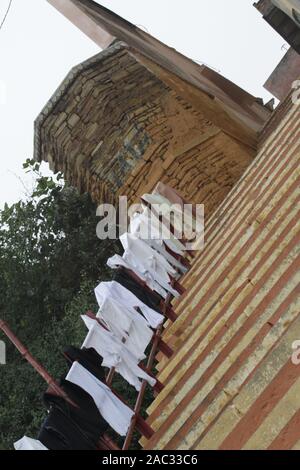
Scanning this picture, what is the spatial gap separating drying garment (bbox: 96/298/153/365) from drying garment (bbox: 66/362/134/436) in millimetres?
711

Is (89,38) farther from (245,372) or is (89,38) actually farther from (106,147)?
(245,372)

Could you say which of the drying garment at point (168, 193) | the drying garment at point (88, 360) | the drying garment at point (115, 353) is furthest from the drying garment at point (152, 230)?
the drying garment at point (88, 360)

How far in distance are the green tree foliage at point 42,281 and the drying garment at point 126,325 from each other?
601 centimetres

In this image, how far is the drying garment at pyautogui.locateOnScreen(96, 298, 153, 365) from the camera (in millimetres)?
5332

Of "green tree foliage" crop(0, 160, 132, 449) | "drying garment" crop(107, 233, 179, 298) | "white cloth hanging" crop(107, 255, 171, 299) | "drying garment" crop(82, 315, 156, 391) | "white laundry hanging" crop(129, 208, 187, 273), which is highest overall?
"white laundry hanging" crop(129, 208, 187, 273)

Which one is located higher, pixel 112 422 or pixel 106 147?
pixel 106 147

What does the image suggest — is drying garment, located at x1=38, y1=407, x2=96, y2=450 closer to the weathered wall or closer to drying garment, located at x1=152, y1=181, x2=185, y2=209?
the weathered wall

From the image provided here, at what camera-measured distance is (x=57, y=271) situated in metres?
14.9

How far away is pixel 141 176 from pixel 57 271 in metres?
6.19

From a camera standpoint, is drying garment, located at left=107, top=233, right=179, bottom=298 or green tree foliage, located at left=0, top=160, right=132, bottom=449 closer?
drying garment, located at left=107, top=233, right=179, bottom=298

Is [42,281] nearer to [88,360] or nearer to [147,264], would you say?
[147,264]

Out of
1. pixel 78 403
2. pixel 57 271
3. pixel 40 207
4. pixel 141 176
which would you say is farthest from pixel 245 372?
pixel 40 207

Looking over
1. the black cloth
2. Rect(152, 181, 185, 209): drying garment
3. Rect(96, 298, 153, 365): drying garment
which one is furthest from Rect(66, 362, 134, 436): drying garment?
Rect(152, 181, 185, 209): drying garment

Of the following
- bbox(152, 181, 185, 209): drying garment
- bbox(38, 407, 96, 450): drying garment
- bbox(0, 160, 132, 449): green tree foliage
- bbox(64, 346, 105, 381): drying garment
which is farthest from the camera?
bbox(0, 160, 132, 449): green tree foliage
